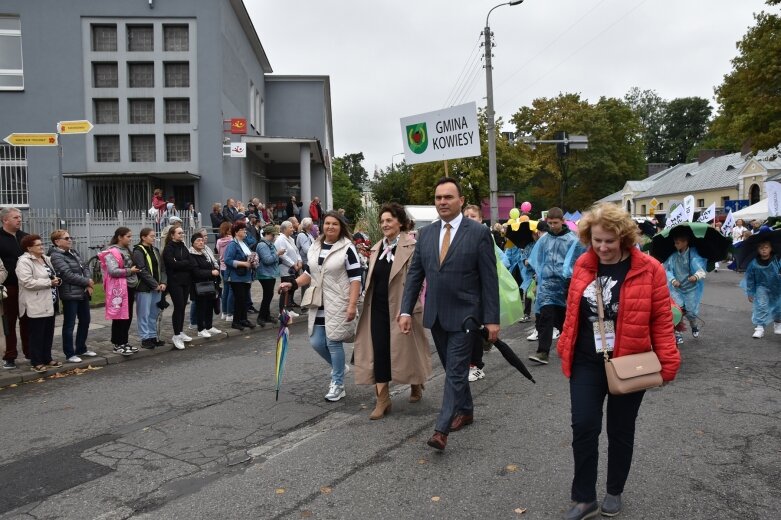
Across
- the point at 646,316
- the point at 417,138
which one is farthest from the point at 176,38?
the point at 646,316

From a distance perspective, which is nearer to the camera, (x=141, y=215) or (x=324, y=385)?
(x=324, y=385)

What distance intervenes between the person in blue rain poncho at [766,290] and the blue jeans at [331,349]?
21.6 feet

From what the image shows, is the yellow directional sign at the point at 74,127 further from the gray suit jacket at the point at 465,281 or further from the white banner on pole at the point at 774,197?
the white banner on pole at the point at 774,197

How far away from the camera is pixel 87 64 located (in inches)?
930

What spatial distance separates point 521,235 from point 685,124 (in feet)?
317

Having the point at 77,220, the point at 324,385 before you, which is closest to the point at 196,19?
the point at 77,220

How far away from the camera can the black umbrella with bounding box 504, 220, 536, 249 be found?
34.0ft

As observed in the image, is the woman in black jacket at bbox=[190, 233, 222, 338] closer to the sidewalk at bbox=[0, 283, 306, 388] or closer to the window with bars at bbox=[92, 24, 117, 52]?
the sidewalk at bbox=[0, 283, 306, 388]

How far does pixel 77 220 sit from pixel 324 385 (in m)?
13.5

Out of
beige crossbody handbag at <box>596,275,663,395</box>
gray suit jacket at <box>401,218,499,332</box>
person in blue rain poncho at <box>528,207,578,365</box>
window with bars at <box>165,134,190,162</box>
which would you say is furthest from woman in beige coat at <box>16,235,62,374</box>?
window with bars at <box>165,134,190,162</box>

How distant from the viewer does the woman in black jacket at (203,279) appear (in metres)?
9.49

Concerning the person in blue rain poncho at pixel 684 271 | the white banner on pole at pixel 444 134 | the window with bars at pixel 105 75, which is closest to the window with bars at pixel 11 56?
the window with bars at pixel 105 75

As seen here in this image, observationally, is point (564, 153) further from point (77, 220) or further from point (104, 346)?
point (104, 346)

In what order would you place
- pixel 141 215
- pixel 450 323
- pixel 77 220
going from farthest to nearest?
pixel 141 215 → pixel 77 220 → pixel 450 323
